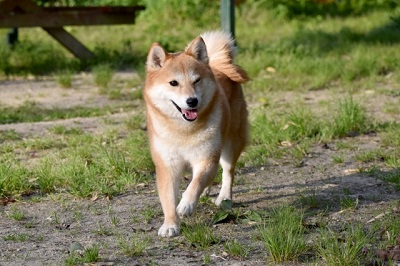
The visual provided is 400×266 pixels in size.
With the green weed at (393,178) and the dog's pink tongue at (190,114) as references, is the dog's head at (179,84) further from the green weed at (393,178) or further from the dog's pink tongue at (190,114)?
the green weed at (393,178)

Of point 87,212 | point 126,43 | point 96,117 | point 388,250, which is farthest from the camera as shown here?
point 126,43

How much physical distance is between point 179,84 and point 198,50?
37 centimetres

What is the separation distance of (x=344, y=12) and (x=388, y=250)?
12.3 metres

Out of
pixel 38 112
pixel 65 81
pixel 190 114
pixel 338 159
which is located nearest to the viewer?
pixel 190 114

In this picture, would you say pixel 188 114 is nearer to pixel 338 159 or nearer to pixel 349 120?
pixel 338 159

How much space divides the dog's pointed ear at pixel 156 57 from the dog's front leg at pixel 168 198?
635mm

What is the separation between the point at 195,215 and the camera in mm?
5297

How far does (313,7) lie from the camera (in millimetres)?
16156

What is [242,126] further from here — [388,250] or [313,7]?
[313,7]

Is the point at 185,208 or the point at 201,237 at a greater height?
the point at 185,208

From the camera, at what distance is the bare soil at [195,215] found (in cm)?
447

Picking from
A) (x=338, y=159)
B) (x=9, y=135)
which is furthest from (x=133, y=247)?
(x=9, y=135)

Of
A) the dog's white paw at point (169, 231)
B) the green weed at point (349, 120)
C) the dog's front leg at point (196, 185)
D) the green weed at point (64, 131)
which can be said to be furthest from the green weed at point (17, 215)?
the green weed at point (349, 120)

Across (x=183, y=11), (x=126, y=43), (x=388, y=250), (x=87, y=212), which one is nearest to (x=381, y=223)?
(x=388, y=250)
